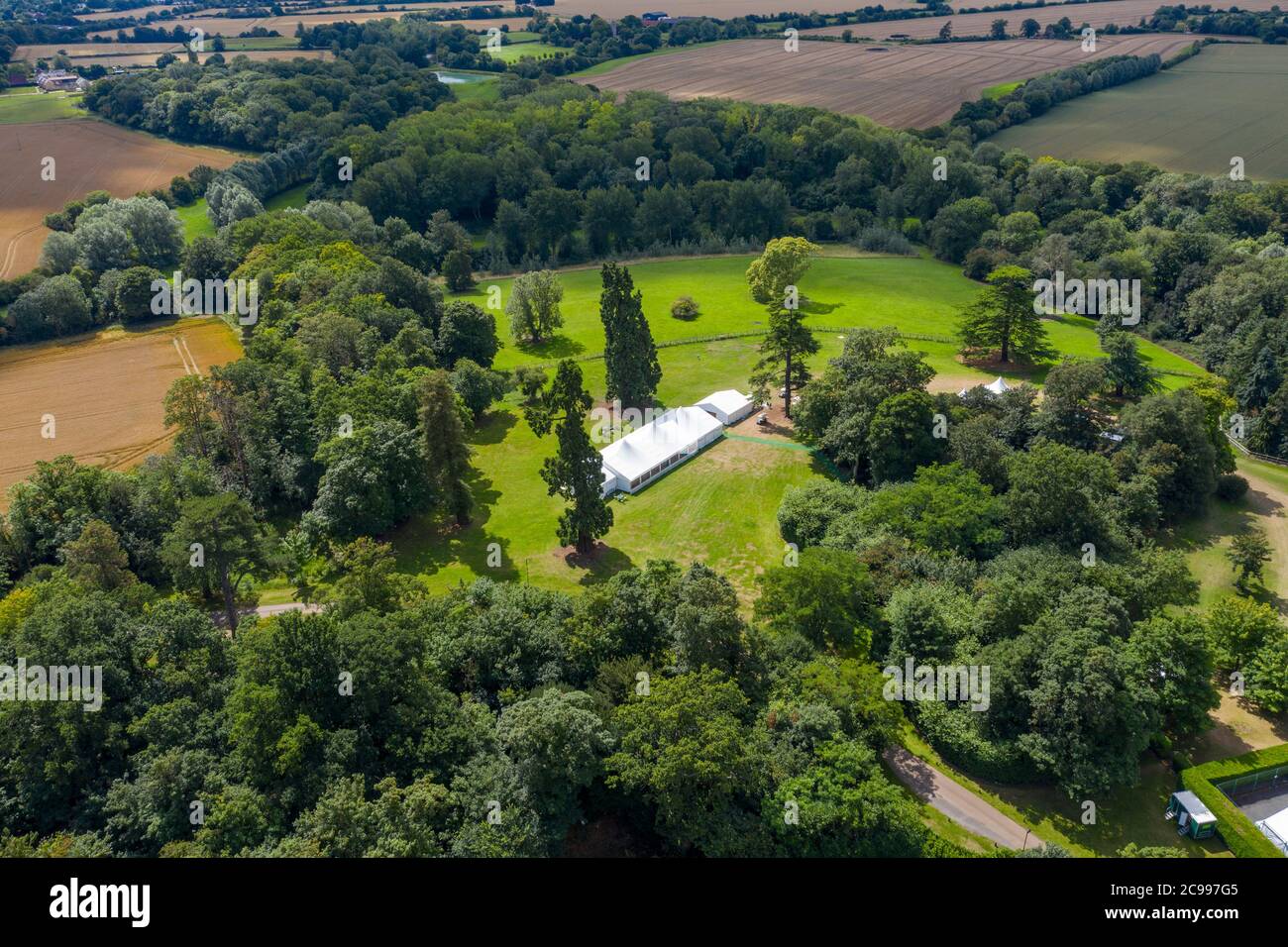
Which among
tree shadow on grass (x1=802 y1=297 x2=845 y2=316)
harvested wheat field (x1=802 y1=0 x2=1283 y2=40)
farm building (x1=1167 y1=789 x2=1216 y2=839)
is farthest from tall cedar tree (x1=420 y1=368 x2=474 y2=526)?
harvested wheat field (x1=802 y1=0 x2=1283 y2=40)

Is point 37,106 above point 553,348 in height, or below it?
above

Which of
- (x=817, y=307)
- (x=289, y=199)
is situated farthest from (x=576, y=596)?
(x=289, y=199)

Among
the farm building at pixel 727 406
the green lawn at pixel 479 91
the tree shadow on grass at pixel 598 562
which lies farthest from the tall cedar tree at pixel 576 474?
the green lawn at pixel 479 91

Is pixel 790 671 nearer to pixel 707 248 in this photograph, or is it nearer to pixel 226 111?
pixel 707 248

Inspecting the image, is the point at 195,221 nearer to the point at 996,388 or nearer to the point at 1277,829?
the point at 996,388

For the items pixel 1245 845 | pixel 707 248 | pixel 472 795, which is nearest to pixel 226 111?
pixel 707 248

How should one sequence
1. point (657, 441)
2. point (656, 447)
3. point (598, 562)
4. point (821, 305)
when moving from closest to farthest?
point (598, 562) < point (656, 447) < point (657, 441) < point (821, 305)

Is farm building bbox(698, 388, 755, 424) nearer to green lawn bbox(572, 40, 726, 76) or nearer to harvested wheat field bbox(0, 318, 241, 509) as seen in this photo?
harvested wheat field bbox(0, 318, 241, 509)
